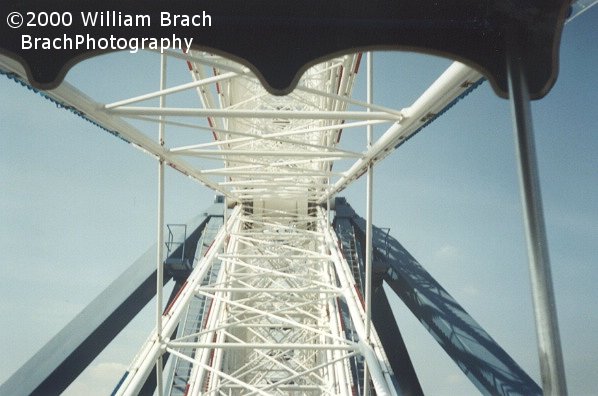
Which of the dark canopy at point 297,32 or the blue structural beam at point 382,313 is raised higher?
the dark canopy at point 297,32

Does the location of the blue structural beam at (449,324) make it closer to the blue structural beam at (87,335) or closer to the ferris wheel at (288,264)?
the ferris wheel at (288,264)

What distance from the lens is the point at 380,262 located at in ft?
41.7

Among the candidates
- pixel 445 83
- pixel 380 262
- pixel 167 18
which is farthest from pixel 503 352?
pixel 167 18

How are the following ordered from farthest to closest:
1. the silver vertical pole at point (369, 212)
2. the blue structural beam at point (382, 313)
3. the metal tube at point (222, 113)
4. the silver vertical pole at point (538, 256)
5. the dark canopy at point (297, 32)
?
the blue structural beam at point (382, 313) → the silver vertical pole at point (369, 212) → the metal tube at point (222, 113) → the dark canopy at point (297, 32) → the silver vertical pole at point (538, 256)

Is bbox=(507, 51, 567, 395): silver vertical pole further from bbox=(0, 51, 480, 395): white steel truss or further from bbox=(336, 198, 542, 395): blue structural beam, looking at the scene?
bbox=(336, 198, 542, 395): blue structural beam

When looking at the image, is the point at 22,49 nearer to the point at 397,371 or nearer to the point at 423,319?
the point at 423,319

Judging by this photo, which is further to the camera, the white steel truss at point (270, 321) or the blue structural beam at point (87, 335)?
the blue structural beam at point (87, 335)

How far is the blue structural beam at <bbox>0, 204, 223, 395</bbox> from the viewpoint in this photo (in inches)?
320

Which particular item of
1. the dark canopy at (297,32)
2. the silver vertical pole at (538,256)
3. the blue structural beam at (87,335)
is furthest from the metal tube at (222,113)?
the blue structural beam at (87,335)

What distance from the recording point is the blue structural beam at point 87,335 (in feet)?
26.7

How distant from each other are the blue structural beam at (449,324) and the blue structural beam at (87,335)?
5.38 meters

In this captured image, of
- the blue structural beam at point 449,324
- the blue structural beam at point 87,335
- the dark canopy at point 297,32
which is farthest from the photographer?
the blue structural beam at point 449,324

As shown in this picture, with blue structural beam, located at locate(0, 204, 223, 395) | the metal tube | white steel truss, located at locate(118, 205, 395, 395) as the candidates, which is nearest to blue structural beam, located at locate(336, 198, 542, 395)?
white steel truss, located at locate(118, 205, 395, 395)

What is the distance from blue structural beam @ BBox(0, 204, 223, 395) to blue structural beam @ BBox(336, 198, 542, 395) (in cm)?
538
